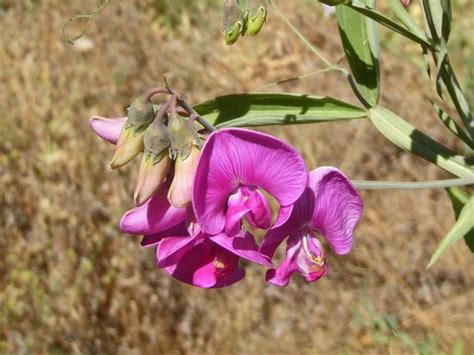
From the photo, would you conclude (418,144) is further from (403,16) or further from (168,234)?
(168,234)

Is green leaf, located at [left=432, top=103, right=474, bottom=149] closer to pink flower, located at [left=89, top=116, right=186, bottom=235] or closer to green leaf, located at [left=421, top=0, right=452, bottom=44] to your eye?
green leaf, located at [left=421, top=0, right=452, bottom=44]

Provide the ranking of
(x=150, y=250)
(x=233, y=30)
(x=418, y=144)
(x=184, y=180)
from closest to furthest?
(x=184, y=180) < (x=233, y=30) < (x=418, y=144) < (x=150, y=250)

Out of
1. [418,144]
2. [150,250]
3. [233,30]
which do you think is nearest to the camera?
[233,30]

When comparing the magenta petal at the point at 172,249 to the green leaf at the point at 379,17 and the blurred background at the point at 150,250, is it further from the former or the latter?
the blurred background at the point at 150,250

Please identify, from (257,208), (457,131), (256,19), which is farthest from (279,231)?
(457,131)

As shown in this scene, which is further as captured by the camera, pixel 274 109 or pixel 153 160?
pixel 274 109

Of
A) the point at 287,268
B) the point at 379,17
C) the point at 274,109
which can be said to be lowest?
the point at 287,268

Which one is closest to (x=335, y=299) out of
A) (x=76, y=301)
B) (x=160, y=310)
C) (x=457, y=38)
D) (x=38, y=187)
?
(x=160, y=310)

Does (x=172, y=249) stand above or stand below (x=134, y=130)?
below
